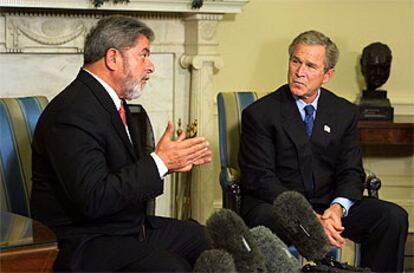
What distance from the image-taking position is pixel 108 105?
2551mm

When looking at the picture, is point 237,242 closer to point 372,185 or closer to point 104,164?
point 104,164

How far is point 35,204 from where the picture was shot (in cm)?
255

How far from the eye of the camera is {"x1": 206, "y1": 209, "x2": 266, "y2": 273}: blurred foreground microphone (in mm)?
2057

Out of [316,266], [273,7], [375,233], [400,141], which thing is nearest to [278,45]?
[273,7]

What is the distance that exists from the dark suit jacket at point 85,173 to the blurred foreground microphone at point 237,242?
405mm

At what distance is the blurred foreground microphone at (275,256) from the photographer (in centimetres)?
219

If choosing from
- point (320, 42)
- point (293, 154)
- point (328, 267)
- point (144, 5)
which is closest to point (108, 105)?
point (328, 267)

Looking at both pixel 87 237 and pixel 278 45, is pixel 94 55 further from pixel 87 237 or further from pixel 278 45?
pixel 278 45

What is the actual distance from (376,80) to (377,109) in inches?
7.1

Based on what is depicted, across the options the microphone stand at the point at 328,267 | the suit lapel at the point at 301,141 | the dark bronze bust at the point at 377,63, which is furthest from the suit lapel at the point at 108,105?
the dark bronze bust at the point at 377,63

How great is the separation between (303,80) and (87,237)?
127 cm

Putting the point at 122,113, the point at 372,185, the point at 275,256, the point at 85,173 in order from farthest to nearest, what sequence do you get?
the point at 372,185, the point at 122,113, the point at 85,173, the point at 275,256

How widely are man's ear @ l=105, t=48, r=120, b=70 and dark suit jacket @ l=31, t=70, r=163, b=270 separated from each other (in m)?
0.07

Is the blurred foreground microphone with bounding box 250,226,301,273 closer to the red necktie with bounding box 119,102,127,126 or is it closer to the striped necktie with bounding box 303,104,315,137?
the red necktie with bounding box 119,102,127,126
